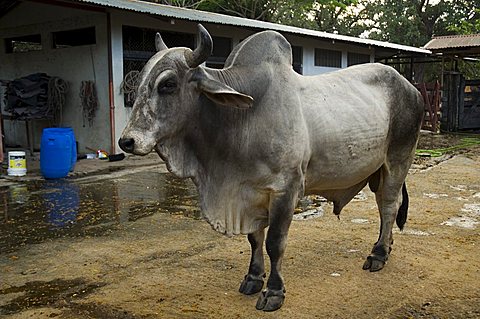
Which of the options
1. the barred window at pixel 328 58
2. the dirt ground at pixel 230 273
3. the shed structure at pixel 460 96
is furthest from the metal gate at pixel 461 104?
the dirt ground at pixel 230 273

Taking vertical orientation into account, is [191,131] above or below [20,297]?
above

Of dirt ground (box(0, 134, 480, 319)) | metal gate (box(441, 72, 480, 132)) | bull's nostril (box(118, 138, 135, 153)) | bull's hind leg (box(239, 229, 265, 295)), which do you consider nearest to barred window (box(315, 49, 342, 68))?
metal gate (box(441, 72, 480, 132))

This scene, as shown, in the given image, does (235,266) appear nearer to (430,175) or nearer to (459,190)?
(459,190)

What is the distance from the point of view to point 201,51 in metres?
2.96

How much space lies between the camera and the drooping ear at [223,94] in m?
2.95

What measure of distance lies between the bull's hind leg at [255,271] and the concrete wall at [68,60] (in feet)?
24.8

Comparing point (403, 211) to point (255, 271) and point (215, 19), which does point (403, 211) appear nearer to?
point (255, 271)

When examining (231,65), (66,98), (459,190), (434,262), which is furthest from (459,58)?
(231,65)

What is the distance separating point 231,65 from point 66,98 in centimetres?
862

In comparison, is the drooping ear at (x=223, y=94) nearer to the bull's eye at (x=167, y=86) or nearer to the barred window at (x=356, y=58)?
the bull's eye at (x=167, y=86)

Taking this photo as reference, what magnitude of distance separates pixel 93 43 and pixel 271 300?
9019mm

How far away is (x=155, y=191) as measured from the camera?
7.16 metres

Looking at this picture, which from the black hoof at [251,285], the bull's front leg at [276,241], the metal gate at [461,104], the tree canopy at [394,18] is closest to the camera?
the bull's front leg at [276,241]

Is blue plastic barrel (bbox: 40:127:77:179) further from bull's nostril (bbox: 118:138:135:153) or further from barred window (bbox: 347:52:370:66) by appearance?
barred window (bbox: 347:52:370:66)
